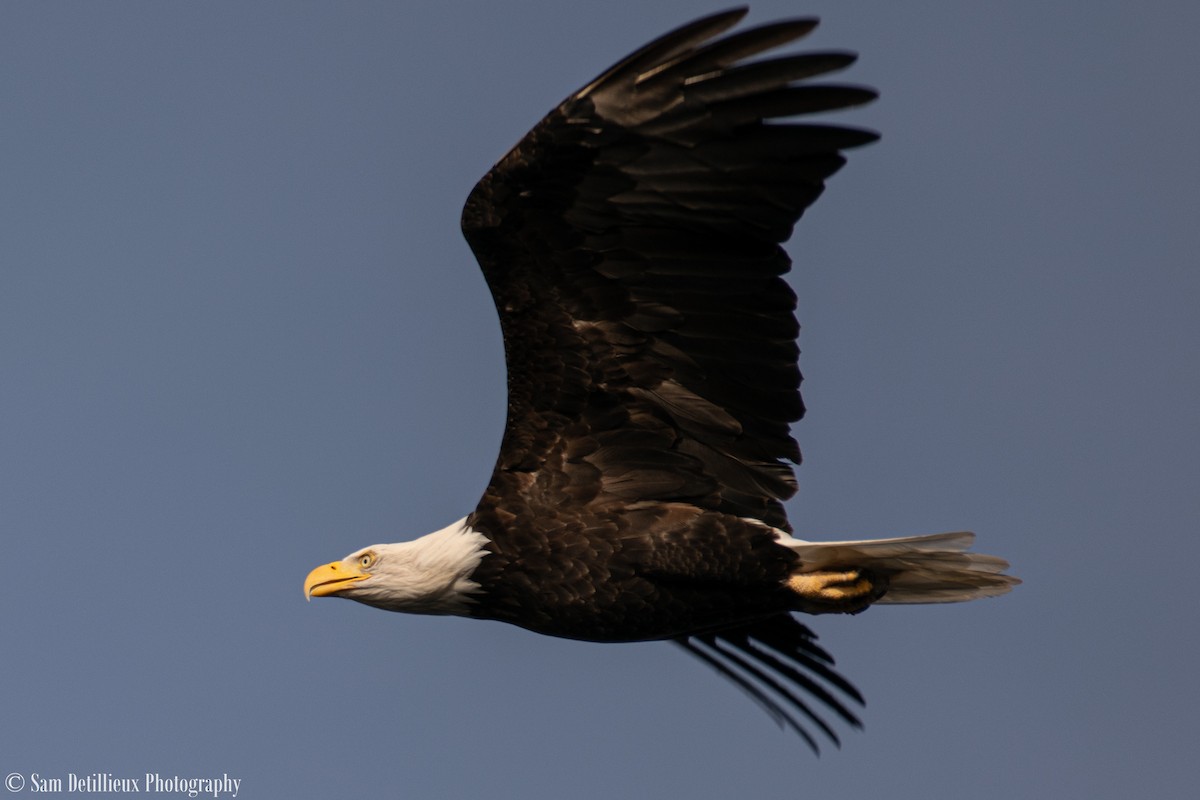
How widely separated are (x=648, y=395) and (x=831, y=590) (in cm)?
125

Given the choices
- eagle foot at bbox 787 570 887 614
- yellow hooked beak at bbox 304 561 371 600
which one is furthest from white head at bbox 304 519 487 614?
eagle foot at bbox 787 570 887 614

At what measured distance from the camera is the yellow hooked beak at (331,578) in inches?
374

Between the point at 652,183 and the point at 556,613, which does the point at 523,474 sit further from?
the point at 652,183

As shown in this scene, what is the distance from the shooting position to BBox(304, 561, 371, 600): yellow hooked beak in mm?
9492

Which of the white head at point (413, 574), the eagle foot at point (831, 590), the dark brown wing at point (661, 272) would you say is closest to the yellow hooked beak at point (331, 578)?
the white head at point (413, 574)

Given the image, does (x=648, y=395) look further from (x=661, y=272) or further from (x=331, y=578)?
(x=331, y=578)

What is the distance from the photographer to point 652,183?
8367mm

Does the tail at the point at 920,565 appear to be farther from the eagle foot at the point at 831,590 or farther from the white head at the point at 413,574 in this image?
the white head at the point at 413,574

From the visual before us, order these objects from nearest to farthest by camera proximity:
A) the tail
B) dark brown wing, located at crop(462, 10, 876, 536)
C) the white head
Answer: dark brown wing, located at crop(462, 10, 876, 536) → the tail → the white head

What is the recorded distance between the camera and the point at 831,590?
29.5ft

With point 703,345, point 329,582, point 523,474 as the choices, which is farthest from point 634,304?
point 329,582

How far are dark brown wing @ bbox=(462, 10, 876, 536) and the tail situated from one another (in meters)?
0.32

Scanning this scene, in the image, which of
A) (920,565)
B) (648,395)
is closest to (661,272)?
(648,395)

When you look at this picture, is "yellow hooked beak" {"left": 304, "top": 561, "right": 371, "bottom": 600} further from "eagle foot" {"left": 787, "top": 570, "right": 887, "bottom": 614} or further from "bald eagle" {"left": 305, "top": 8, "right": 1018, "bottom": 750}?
"eagle foot" {"left": 787, "top": 570, "right": 887, "bottom": 614}
